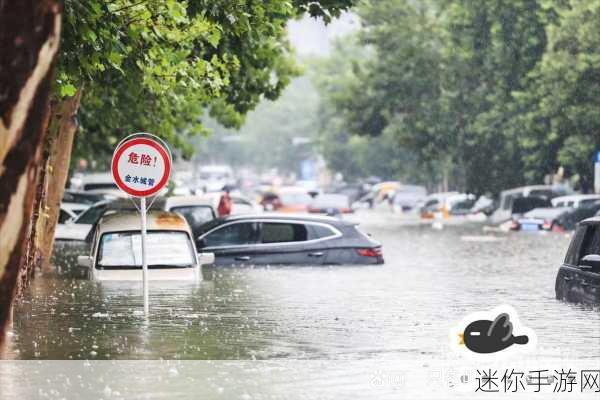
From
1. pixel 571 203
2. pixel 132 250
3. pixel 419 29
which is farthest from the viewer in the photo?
pixel 419 29

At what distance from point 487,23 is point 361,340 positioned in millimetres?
48001

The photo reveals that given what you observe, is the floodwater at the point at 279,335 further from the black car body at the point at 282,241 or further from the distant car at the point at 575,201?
the distant car at the point at 575,201

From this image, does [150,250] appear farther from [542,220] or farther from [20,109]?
[542,220]

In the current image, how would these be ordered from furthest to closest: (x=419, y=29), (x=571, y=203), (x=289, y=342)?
(x=419, y=29)
(x=571, y=203)
(x=289, y=342)

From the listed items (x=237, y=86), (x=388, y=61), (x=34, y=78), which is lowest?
(x=34, y=78)

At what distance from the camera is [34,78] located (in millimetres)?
8141

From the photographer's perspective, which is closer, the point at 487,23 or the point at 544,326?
the point at 544,326

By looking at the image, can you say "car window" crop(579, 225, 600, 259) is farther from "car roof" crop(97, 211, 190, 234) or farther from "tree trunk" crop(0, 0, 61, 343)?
"tree trunk" crop(0, 0, 61, 343)

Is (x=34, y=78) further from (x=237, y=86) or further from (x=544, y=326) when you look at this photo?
(x=237, y=86)

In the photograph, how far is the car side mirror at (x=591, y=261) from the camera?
1691cm

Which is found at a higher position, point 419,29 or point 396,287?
point 419,29

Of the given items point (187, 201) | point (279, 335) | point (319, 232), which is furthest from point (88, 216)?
point (279, 335)

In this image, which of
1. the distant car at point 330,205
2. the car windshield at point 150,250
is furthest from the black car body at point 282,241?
the distant car at point 330,205

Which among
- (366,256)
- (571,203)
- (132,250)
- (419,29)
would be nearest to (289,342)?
(132,250)
